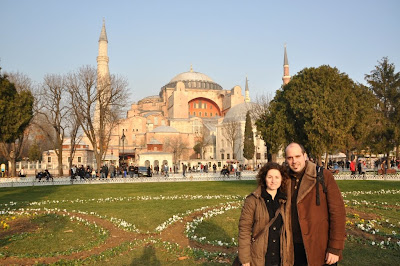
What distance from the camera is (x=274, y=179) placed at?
3512mm

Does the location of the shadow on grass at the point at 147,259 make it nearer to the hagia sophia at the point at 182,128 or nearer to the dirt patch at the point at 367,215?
the dirt patch at the point at 367,215

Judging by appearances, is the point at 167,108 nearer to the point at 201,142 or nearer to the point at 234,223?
the point at 201,142

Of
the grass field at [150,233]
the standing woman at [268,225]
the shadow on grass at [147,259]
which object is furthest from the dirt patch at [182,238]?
the standing woman at [268,225]

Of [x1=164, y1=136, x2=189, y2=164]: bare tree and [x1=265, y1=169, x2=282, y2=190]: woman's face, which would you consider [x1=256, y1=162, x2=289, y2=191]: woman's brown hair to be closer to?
[x1=265, y1=169, x2=282, y2=190]: woman's face

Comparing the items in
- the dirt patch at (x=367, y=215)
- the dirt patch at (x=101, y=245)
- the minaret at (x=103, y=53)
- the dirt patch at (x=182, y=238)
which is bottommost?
the dirt patch at (x=101, y=245)

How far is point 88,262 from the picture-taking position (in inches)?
239

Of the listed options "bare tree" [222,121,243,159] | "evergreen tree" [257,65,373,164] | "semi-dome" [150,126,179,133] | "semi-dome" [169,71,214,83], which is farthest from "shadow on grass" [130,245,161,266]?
"semi-dome" [169,71,214,83]

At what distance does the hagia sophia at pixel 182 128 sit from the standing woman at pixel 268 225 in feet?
134

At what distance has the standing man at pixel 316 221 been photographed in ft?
10.9

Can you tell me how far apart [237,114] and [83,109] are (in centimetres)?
3425

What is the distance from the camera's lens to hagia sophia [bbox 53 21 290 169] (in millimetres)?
51406

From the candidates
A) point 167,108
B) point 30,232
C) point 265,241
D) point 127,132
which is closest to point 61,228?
point 30,232

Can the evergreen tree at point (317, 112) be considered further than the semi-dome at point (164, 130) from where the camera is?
No

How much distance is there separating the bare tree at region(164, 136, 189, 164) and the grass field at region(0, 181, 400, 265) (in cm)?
4838
